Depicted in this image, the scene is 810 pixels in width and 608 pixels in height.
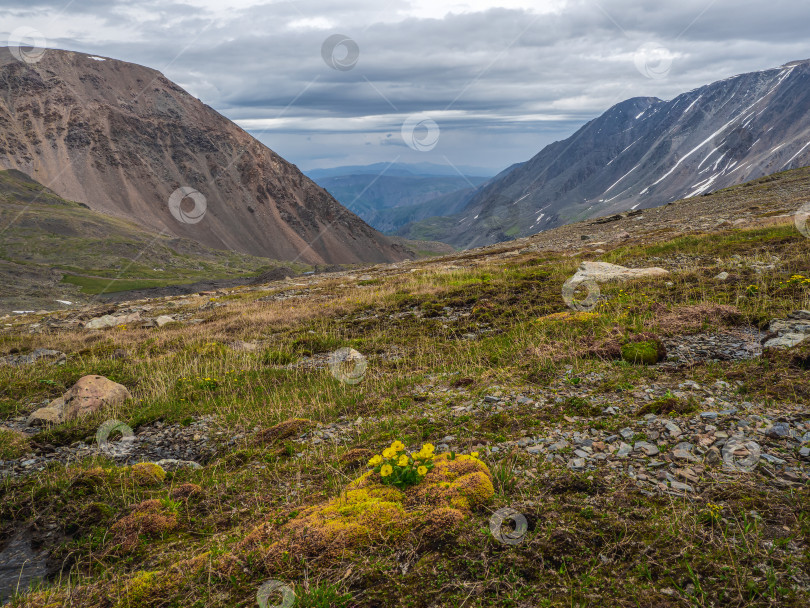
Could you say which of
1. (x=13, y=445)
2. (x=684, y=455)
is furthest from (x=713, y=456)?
(x=13, y=445)

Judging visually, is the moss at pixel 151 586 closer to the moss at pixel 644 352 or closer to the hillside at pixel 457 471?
the hillside at pixel 457 471

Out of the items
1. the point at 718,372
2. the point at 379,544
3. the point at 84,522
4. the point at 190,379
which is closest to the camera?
the point at 379,544

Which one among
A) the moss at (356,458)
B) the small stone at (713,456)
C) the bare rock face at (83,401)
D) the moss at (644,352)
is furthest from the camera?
the bare rock face at (83,401)

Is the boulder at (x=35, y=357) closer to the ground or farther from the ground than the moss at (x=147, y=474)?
closer to the ground

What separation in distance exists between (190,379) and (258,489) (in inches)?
376

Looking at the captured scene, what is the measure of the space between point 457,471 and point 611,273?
19729 mm

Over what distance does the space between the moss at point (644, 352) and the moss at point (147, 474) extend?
1077cm

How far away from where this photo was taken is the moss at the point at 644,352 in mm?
11739

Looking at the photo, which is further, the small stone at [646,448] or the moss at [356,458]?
the moss at [356,458]

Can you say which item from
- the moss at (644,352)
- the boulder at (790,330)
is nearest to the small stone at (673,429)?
the moss at (644,352)

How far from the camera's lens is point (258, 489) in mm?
8031

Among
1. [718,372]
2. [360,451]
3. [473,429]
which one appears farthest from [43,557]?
[718,372]

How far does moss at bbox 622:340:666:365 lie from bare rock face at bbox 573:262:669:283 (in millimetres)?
11191

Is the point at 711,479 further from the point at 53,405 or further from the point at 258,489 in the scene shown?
the point at 53,405
